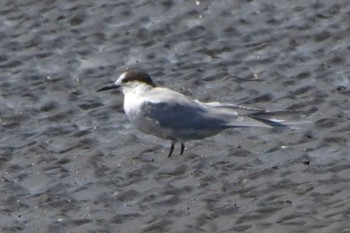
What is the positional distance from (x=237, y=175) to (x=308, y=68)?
2798 mm

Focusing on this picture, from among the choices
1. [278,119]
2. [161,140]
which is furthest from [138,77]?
[278,119]

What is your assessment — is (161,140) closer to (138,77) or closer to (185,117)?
(138,77)

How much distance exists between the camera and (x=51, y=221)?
430 inches

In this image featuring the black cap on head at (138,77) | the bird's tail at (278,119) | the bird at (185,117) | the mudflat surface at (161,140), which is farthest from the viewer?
the black cap on head at (138,77)

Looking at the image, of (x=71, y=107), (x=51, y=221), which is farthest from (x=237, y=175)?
(x=71, y=107)

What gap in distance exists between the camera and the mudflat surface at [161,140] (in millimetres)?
10961

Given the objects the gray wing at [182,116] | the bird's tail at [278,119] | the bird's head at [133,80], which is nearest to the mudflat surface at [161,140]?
the bird's tail at [278,119]

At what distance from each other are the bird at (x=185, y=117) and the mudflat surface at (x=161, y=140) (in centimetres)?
27

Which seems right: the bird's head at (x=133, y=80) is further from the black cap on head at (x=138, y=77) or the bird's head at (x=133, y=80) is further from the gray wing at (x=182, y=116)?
the gray wing at (x=182, y=116)

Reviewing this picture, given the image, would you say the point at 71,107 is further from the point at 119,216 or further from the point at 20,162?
the point at 119,216

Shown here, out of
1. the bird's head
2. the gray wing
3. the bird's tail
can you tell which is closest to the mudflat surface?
the bird's tail

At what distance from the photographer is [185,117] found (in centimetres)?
1201

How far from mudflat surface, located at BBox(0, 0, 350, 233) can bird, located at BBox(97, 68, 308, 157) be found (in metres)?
0.27

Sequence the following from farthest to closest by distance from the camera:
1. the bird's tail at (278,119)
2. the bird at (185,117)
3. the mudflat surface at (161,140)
A: the bird at (185,117) < the bird's tail at (278,119) < the mudflat surface at (161,140)
